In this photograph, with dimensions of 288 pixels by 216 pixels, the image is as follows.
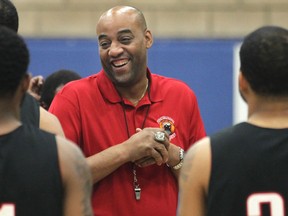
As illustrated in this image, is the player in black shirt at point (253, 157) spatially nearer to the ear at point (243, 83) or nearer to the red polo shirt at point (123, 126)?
the ear at point (243, 83)

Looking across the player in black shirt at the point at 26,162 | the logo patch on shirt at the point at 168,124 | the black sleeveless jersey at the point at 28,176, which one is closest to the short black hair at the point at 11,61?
the player in black shirt at the point at 26,162

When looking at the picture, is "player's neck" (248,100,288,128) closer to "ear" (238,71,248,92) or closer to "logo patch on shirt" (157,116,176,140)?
"ear" (238,71,248,92)

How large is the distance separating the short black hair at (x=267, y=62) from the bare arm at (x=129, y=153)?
1042 mm

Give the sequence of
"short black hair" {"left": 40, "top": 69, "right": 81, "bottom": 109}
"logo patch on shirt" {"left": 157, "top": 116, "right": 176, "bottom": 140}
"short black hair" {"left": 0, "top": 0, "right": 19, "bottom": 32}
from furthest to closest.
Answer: "short black hair" {"left": 40, "top": 69, "right": 81, "bottom": 109} < "logo patch on shirt" {"left": 157, "top": 116, "right": 176, "bottom": 140} < "short black hair" {"left": 0, "top": 0, "right": 19, "bottom": 32}

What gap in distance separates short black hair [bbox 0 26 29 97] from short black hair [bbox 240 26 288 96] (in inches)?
26.3

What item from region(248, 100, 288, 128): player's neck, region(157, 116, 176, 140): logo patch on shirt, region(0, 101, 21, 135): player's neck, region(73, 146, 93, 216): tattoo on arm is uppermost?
region(0, 101, 21, 135): player's neck

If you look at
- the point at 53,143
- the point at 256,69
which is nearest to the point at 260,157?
the point at 256,69

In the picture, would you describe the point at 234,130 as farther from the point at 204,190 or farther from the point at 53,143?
the point at 53,143

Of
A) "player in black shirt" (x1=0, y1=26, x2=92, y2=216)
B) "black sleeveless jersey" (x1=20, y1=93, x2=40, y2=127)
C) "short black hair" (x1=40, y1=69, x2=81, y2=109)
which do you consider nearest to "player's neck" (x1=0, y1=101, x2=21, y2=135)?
"player in black shirt" (x1=0, y1=26, x2=92, y2=216)

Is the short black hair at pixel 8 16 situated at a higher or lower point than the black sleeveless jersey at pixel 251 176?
higher

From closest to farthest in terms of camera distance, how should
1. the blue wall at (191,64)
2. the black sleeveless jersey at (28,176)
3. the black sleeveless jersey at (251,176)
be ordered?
the black sleeveless jersey at (28,176), the black sleeveless jersey at (251,176), the blue wall at (191,64)

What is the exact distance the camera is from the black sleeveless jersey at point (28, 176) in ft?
8.74

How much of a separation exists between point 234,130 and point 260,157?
0.38 ft

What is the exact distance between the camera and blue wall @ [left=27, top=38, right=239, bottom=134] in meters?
6.91
